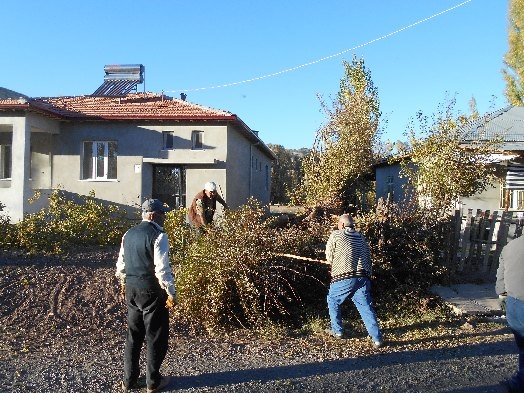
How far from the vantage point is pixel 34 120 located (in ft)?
52.7

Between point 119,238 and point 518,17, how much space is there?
24747mm

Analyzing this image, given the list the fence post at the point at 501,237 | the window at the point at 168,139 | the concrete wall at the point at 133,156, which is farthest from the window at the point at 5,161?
the fence post at the point at 501,237

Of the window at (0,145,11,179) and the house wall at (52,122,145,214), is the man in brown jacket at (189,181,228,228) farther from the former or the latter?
the window at (0,145,11,179)

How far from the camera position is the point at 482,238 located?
32.4 ft

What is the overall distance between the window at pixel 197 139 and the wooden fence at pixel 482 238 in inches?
377

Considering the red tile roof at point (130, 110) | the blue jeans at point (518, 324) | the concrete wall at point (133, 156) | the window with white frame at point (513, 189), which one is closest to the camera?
the blue jeans at point (518, 324)

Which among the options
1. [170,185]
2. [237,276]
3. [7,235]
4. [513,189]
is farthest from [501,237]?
[170,185]

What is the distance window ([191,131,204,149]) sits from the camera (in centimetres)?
1756

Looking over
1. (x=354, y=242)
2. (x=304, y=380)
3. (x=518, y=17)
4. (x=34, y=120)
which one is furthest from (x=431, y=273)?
(x=518, y=17)

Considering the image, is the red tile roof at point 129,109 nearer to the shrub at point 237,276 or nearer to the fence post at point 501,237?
the fence post at point 501,237

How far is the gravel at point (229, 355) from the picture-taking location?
553cm

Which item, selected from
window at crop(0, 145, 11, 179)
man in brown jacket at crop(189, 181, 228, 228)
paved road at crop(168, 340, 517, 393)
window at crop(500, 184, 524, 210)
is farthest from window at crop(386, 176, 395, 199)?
paved road at crop(168, 340, 517, 393)

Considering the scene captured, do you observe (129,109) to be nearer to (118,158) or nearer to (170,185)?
(118,158)

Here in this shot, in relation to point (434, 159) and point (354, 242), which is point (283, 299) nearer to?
point (354, 242)
